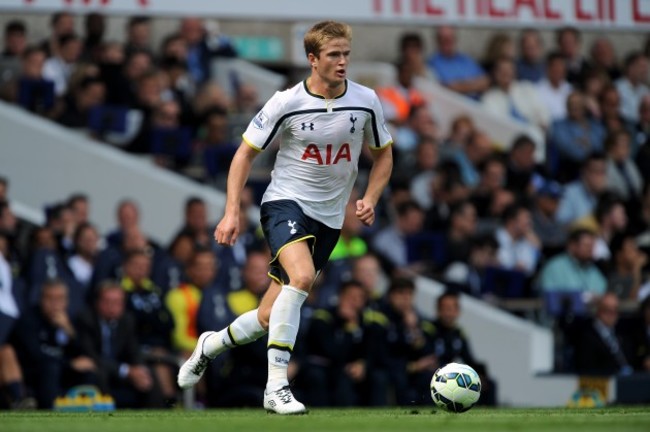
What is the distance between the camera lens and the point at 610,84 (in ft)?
75.7

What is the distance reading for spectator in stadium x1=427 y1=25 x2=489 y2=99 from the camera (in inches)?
886

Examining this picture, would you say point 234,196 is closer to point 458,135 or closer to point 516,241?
point 516,241

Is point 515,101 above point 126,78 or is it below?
below

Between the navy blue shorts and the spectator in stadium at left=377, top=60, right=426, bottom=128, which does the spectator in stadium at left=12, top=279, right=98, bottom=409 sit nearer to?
the navy blue shorts

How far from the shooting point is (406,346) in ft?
53.2

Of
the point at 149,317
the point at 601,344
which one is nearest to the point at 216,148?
the point at 149,317

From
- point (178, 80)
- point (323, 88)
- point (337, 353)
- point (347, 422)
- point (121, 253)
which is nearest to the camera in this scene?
point (347, 422)

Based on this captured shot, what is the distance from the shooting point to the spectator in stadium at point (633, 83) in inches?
921

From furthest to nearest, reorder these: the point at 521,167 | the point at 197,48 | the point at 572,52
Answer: the point at 572,52 < the point at 521,167 < the point at 197,48

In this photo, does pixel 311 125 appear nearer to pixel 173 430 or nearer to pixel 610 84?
pixel 173 430

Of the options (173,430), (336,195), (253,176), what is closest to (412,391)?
(253,176)

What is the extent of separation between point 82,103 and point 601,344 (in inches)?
249

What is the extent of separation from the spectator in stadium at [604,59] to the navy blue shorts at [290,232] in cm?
1358

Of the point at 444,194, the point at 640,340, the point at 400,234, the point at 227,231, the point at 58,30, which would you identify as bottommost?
the point at 640,340
